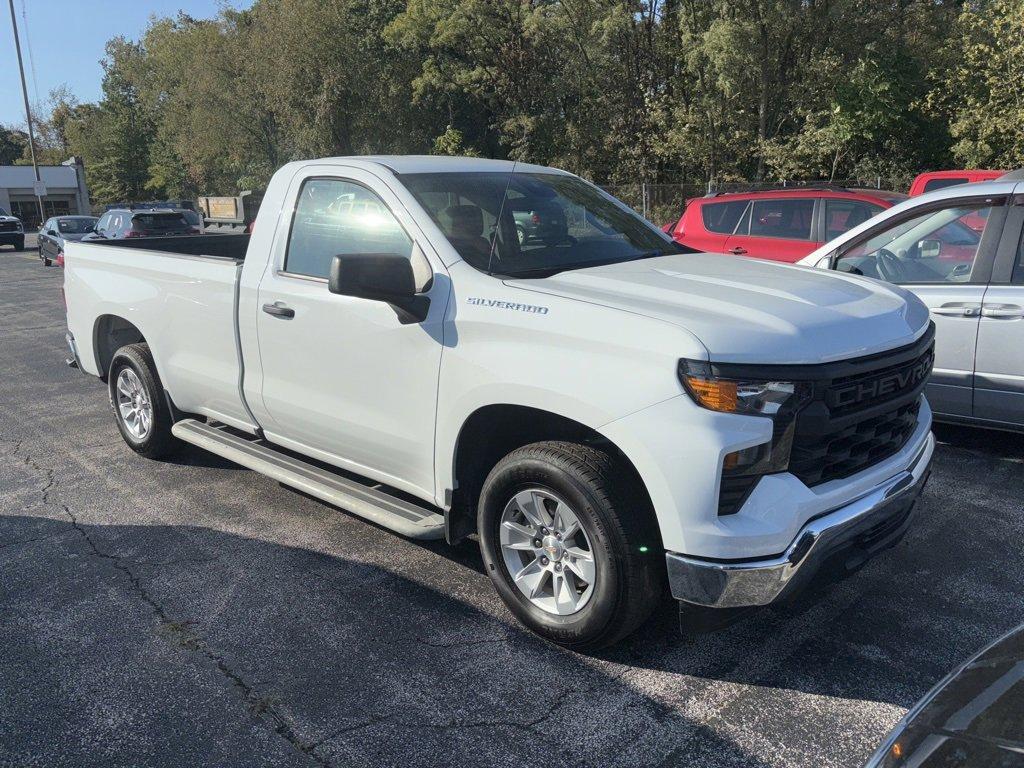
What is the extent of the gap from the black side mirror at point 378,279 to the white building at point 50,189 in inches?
2522

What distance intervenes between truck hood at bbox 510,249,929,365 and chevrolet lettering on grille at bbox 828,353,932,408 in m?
0.12

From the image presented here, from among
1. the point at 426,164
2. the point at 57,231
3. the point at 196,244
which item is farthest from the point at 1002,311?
the point at 57,231

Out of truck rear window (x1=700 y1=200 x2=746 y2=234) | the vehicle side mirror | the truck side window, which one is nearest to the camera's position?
the truck side window

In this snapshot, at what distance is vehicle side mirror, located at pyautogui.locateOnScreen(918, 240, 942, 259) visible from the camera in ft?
18.1

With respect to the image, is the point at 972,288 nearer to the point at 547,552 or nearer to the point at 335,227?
the point at 547,552

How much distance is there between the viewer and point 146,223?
19.1 metres

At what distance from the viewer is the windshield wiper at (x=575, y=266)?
354cm

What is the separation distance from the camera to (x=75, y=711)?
2.98 metres

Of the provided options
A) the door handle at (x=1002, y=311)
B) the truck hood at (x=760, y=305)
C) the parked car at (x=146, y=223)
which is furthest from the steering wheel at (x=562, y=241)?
the parked car at (x=146, y=223)

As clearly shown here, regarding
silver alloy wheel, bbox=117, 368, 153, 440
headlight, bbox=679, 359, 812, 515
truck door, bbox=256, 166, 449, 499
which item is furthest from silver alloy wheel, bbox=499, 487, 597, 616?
silver alloy wheel, bbox=117, 368, 153, 440

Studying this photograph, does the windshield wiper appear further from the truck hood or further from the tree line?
the tree line

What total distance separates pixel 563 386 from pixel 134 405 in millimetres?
3967

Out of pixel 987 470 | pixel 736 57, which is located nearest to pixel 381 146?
pixel 736 57

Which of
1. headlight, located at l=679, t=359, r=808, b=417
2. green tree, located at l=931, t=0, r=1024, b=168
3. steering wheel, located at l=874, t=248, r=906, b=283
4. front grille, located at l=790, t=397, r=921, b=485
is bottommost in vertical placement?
front grille, located at l=790, t=397, r=921, b=485
